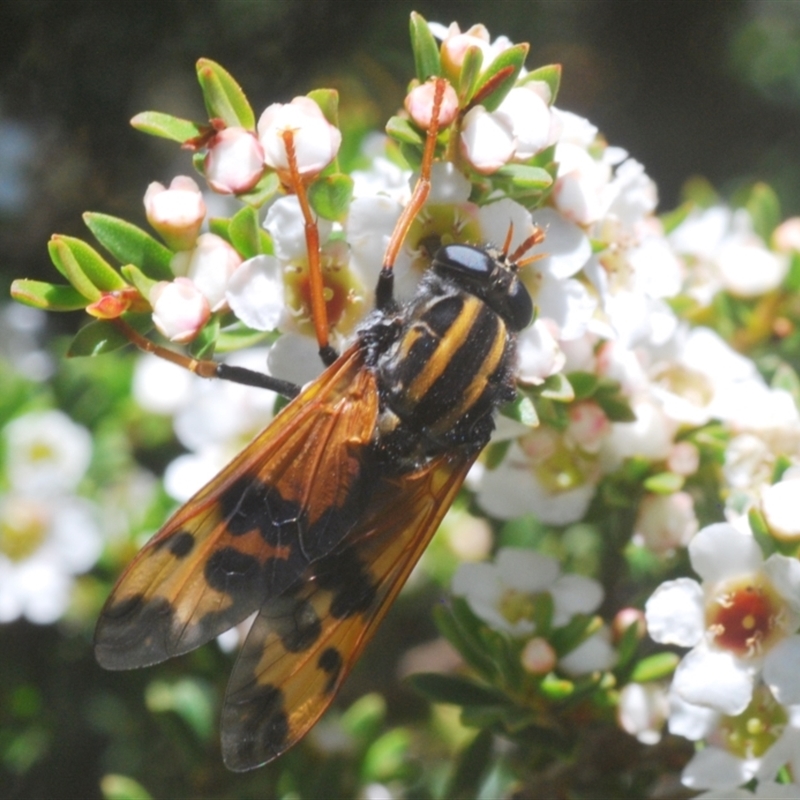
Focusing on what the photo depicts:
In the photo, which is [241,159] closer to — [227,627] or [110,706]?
[227,627]

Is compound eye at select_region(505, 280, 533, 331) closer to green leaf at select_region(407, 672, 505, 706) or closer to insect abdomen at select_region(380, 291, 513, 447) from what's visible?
insect abdomen at select_region(380, 291, 513, 447)

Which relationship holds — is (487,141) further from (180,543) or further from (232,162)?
(180,543)

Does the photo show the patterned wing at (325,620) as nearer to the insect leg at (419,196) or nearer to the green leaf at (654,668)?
the insect leg at (419,196)

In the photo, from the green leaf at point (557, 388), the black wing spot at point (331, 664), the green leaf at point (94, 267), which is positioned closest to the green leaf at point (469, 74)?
the green leaf at point (557, 388)

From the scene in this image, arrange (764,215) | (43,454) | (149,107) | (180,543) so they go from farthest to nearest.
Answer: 1. (149,107)
2. (764,215)
3. (43,454)
4. (180,543)

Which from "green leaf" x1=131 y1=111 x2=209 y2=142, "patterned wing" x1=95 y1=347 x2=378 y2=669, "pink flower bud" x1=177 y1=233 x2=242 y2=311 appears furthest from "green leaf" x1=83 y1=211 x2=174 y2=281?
"patterned wing" x1=95 y1=347 x2=378 y2=669

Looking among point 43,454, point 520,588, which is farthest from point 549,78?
point 43,454
